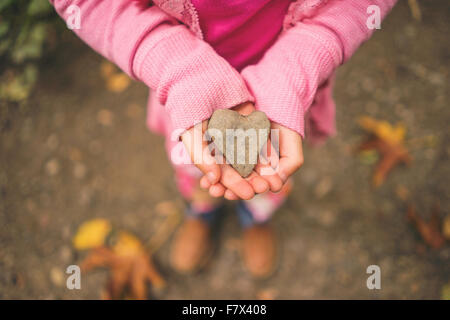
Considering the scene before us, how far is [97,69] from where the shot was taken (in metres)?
2.27

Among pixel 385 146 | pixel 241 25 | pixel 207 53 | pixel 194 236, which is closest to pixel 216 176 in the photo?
pixel 207 53

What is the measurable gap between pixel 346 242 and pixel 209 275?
73 centimetres

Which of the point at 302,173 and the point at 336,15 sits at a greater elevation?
the point at 336,15

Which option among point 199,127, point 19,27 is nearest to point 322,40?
point 199,127

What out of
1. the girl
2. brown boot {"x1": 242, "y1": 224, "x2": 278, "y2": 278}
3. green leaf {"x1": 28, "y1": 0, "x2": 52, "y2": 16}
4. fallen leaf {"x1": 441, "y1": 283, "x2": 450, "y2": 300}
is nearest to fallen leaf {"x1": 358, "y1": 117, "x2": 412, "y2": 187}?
fallen leaf {"x1": 441, "y1": 283, "x2": 450, "y2": 300}

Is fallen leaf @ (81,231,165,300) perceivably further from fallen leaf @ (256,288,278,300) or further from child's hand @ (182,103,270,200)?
child's hand @ (182,103,270,200)

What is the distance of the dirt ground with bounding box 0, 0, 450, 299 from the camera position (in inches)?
69.9

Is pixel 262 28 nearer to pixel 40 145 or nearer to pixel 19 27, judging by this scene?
pixel 19 27

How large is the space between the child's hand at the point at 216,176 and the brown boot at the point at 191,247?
90 cm

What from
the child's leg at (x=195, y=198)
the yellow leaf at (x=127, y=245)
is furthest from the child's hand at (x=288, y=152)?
the yellow leaf at (x=127, y=245)

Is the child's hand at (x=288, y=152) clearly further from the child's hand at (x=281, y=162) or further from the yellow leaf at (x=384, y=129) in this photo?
the yellow leaf at (x=384, y=129)

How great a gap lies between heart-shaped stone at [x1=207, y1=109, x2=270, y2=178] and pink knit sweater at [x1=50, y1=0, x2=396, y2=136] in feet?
0.13

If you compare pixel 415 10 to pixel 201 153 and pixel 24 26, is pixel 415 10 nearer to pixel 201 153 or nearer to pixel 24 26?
pixel 201 153

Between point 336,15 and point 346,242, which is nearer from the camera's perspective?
point 336,15
